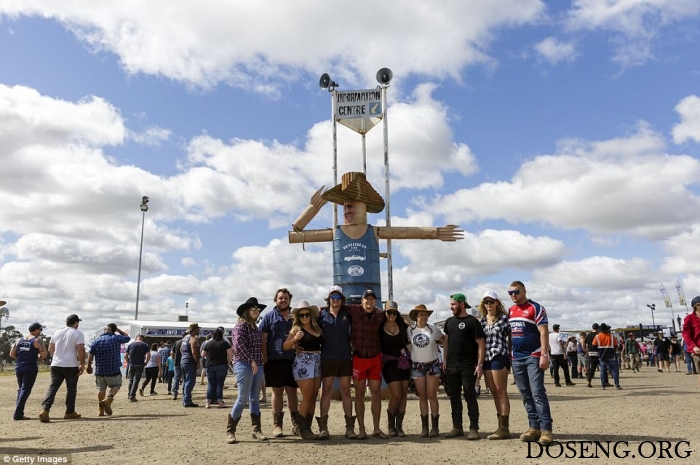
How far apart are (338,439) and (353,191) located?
25.8 feet

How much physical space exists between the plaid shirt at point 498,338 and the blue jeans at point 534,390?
249mm

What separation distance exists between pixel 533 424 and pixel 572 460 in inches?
37.8

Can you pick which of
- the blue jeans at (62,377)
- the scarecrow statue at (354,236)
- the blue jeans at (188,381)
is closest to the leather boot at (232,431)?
the blue jeans at (62,377)

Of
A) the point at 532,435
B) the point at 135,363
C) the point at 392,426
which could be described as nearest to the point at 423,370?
the point at 392,426

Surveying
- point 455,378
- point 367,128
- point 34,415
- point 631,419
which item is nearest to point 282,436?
point 455,378

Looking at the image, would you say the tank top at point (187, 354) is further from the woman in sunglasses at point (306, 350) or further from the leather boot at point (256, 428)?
the woman in sunglasses at point (306, 350)

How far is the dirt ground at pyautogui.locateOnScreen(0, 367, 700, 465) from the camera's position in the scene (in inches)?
227

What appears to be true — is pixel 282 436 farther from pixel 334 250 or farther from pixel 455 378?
pixel 334 250

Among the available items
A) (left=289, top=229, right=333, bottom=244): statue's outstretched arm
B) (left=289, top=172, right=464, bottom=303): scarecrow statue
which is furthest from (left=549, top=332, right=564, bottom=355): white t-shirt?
(left=289, top=229, right=333, bottom=244): statue's outstretched arm

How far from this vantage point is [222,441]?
696 centimetres

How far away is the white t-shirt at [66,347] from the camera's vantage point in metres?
9.59

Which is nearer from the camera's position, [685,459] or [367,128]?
[685,459]

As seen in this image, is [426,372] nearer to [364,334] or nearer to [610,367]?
[364,334]

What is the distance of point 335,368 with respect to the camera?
6.89m
